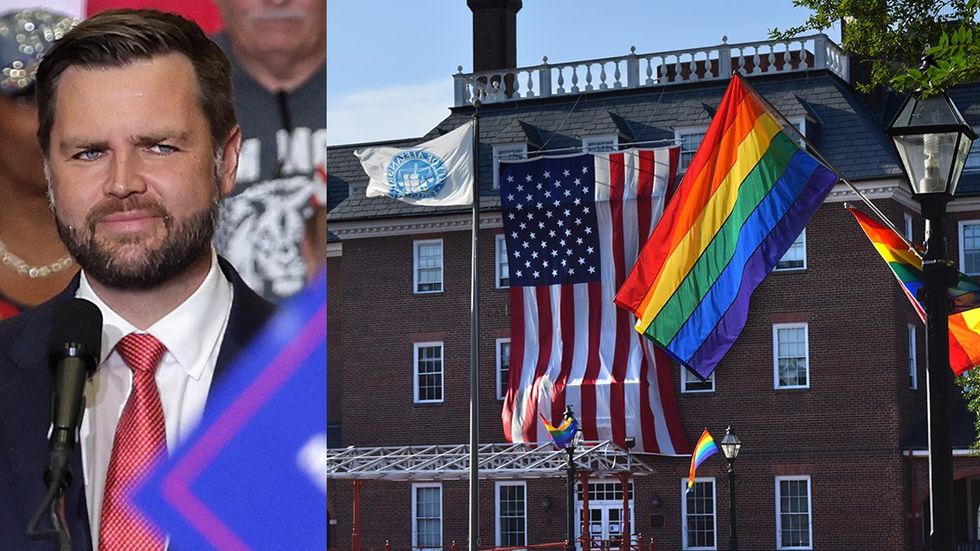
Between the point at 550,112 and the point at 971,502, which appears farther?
the point at 550,112

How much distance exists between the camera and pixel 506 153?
47938 mm

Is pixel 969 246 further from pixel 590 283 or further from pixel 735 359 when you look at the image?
pixel 590 283

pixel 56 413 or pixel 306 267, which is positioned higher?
pixel 306 267

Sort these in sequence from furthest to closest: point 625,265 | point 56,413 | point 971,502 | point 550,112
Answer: point 550,112 → point 971,502 → point 625,265 → point 56,413

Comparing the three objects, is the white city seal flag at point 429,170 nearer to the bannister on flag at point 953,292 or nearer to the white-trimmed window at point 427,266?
the white-trimmed window at point 427,266

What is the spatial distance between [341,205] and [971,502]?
20117 millimetres

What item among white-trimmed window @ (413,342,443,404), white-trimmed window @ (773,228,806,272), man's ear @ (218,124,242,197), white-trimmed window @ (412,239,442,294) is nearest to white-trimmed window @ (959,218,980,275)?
white-trimmed window @ (773,228,806,272)

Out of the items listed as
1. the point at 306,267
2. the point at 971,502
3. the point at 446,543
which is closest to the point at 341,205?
the point at 446,543

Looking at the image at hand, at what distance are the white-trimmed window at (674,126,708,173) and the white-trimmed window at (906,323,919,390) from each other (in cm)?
757

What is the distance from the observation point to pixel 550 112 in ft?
159

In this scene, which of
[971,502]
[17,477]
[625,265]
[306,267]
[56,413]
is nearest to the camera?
[56,413]

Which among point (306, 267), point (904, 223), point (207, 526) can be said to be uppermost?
point (904, 223)

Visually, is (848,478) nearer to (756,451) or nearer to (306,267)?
(756,451)

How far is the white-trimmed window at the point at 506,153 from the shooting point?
154 feet
